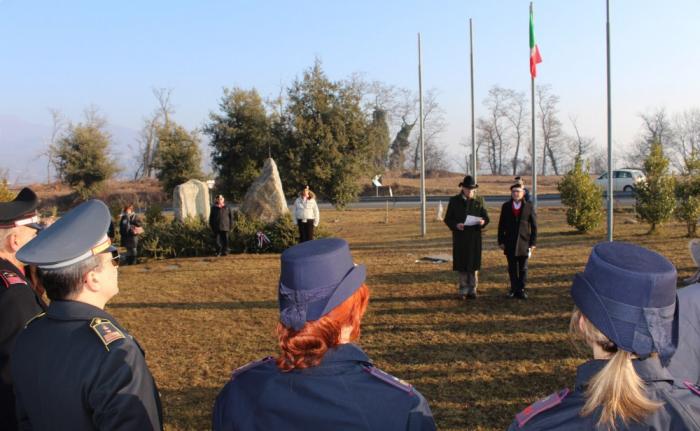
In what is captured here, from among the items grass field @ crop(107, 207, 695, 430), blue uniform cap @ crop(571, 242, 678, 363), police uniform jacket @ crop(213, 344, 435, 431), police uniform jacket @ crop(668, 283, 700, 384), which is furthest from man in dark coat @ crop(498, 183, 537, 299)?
police uniform jacket @ crop(213, 344, 435, 431)

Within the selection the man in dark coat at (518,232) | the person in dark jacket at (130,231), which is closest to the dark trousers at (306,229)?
the person in dark jacket at (130,231)

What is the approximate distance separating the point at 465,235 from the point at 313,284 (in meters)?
6.37

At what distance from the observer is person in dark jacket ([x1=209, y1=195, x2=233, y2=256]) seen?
13352mm

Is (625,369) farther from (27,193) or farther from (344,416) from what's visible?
(27,193)

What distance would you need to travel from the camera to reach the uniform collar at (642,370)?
1520 mm

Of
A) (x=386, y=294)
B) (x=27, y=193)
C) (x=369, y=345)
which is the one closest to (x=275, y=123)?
(x=386, y=294)

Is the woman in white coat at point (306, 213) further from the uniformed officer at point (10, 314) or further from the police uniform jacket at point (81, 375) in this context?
the police uniform jacket at point (81, 375)

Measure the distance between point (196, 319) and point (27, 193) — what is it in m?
4.83

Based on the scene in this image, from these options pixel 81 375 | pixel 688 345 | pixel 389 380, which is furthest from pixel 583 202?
pixel 81 375

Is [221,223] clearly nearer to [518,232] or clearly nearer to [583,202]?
[518,232]

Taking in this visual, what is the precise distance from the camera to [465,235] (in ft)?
25.6

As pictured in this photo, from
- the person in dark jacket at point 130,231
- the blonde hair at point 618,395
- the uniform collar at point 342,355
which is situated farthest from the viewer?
the person in dark jacket at point 130,231

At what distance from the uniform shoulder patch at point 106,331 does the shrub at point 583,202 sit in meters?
15.1

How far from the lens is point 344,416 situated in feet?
5.09
